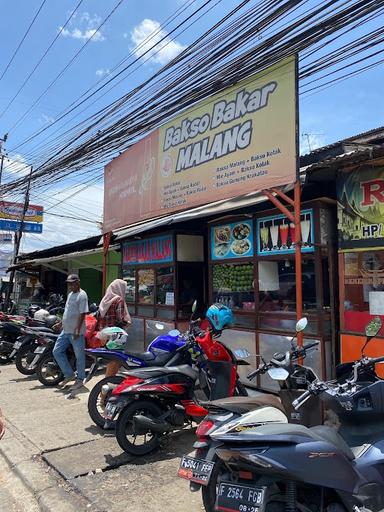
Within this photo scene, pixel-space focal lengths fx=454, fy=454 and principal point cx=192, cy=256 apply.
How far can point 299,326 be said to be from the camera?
3.56m

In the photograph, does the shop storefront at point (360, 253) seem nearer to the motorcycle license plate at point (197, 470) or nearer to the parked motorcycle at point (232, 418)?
the parked motorcycle at point (232, 418)

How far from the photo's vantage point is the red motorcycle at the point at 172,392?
4316mm

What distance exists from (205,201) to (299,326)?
118 inches

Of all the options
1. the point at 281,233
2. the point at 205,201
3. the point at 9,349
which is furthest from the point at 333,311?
the point at 9,349

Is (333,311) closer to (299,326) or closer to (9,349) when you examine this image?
(299,326)

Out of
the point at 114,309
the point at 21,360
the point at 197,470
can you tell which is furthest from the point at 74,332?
the point at 197,470

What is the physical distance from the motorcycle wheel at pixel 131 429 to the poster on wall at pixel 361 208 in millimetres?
2857

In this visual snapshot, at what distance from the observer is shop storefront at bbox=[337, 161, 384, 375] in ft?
16.3

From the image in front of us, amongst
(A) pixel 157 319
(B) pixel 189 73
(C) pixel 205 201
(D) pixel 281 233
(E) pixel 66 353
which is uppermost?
(B) pixel 189 73

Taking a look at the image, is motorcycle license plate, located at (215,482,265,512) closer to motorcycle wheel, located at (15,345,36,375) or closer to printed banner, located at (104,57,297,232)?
printed banner, located at (104,57,297,232)

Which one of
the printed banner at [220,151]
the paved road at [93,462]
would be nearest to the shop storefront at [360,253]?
the printed banner at [220,151]

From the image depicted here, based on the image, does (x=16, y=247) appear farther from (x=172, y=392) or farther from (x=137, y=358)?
(x=172, y=392)

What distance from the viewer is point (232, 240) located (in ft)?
22.7

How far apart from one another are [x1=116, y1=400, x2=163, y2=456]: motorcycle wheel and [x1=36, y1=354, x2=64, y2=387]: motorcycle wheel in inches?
134
